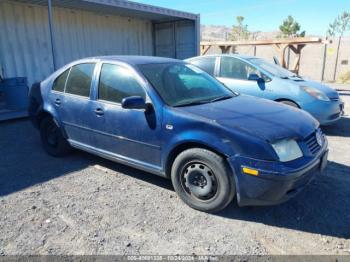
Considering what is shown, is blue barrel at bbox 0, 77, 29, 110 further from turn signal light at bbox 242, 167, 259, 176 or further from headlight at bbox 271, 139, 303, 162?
headlight at bbox 271, 139, 303, 162

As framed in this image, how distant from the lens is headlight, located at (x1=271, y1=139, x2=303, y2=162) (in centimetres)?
261

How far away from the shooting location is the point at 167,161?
321 cm

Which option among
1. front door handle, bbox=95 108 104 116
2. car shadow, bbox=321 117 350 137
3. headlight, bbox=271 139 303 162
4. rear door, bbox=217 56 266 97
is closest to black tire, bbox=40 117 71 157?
front door handle, bbox=95 108 104 116

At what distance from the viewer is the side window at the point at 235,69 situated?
6.36 metres

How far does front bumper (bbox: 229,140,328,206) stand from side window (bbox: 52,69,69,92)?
2992mm

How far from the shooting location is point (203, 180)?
2984 mm

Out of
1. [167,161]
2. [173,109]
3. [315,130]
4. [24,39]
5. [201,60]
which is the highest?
[24,39]

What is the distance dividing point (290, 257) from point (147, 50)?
11.7m

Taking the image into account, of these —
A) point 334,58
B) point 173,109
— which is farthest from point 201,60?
point 334,58

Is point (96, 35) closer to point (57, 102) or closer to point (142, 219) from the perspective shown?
point (57, 102)

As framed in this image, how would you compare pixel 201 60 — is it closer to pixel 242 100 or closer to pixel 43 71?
pixel 242 100

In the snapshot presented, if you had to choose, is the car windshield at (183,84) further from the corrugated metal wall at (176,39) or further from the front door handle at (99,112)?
the corrugated metal wall at (176,39)

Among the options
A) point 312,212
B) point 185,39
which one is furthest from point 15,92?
point 312,212

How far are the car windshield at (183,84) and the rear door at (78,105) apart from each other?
0.93 meters
